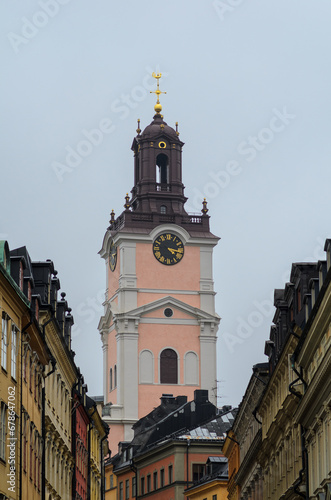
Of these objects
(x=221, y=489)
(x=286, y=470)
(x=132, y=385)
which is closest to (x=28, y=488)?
(x=286, y=470)

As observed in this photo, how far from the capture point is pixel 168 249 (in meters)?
146

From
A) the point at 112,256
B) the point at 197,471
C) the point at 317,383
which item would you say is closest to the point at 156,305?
the point at 112,256

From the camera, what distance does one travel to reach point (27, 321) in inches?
1759

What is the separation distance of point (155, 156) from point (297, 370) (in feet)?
330

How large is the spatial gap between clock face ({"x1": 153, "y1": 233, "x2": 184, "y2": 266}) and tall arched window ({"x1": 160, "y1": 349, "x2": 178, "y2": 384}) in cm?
966

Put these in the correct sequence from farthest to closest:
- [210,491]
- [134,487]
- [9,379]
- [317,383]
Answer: [134,487] → [210,491] → [317,383] → [9,379]

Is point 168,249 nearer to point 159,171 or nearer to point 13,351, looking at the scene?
point 159,171

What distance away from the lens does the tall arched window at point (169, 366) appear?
142 metres

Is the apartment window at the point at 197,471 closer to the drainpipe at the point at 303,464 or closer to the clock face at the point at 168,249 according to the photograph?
→ the clock face at the point at 168,249

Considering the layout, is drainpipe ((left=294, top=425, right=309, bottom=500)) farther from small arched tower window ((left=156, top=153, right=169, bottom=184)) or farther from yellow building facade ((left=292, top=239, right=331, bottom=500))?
small arched tower window ((left=156, top=153, right=169, bottom=184))

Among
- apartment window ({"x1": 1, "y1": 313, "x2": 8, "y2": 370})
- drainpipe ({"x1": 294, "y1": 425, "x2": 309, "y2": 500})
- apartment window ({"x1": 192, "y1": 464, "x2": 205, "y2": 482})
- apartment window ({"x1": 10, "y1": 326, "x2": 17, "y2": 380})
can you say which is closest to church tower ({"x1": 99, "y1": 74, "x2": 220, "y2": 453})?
apartment window ({"x1": 192, "y1": 464, "x2": 205, "y2": 482})

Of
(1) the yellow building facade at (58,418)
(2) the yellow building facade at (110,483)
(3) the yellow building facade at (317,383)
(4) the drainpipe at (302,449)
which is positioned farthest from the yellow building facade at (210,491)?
(3) the yellow building facade at (317,383)

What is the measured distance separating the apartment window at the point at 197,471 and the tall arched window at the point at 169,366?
34372mm

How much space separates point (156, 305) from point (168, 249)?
6.76 metres
